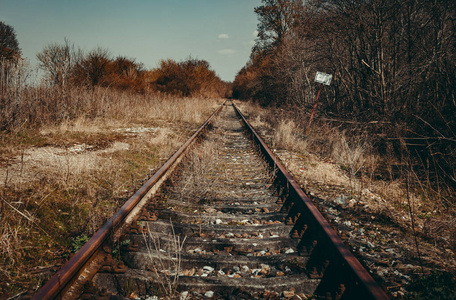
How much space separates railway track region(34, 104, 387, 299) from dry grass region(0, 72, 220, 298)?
16.0 inches

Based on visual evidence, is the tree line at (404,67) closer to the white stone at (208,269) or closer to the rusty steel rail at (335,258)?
the rusty steel rail at (335,258)

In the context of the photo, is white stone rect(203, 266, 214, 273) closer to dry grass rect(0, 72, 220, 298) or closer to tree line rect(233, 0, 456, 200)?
dry grass rect(0, 72, 220, 298)

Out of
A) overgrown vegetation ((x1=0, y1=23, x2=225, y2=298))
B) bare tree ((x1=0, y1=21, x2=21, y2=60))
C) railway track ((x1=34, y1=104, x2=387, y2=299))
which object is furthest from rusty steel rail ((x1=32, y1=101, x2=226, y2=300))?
bare tree ((x1=0, y1=21, x2=21, y2=60))

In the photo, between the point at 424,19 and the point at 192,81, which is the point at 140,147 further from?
the point at 192,81

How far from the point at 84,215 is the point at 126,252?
3.96 ft

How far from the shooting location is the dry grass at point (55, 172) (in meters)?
2.46

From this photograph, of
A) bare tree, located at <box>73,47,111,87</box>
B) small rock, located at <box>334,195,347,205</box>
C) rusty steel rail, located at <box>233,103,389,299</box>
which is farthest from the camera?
bare tree, located at <box>73,47,111,87</box>

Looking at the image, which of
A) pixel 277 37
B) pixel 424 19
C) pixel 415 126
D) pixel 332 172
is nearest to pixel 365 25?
pixel 424 19

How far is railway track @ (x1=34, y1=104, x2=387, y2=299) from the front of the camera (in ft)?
6.59

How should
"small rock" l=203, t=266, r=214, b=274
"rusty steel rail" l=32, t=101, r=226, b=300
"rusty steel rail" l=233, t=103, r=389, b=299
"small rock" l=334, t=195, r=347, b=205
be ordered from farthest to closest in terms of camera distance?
"small rock" l=334, t=195, r=347, b=205
"small rock" l=203, t=266, r=214, b=274
"rusty steel rail" l=233, t=103, r=389, b=299
"rusty steel rail" l=32, t=101, r=226, b=300

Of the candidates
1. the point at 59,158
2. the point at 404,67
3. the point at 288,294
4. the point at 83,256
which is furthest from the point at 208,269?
the point at 404,67

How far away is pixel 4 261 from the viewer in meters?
2.28

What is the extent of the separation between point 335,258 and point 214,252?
109 cm

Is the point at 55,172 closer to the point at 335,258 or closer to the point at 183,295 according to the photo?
the point at 183,295
